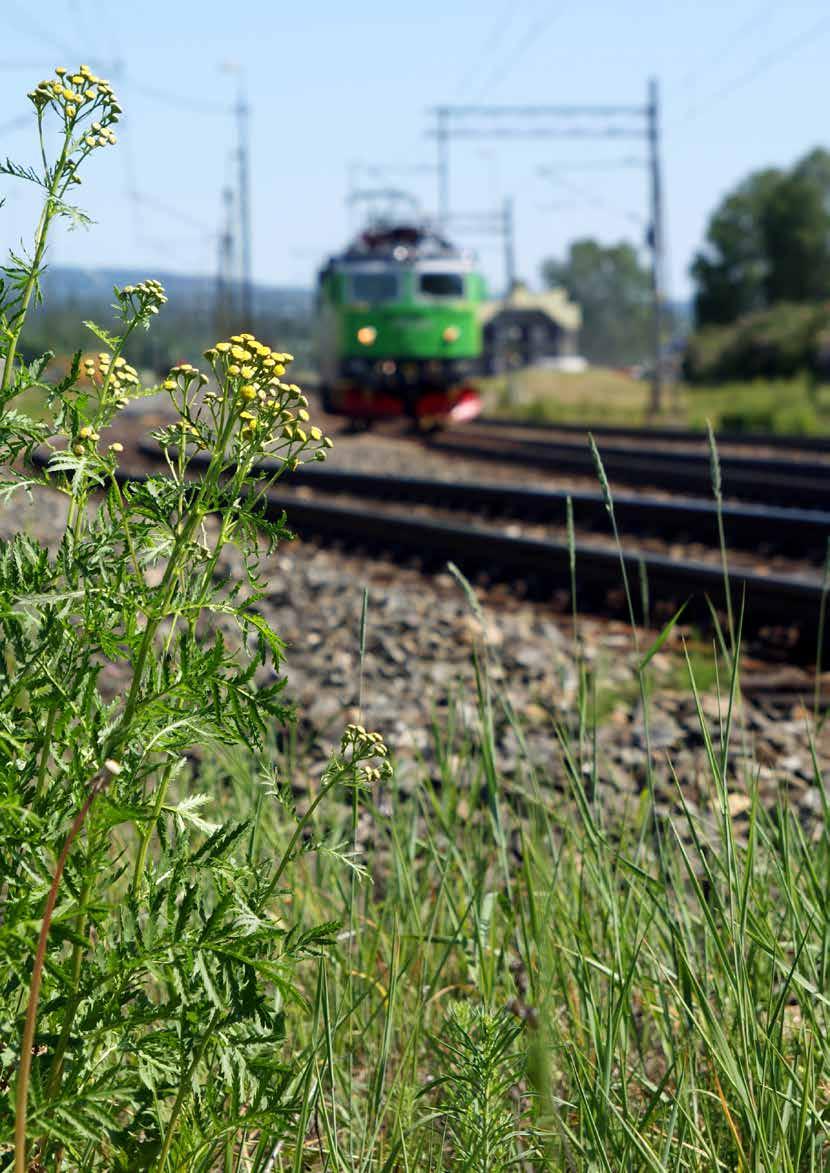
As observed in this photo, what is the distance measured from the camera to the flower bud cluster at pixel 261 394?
116 centimetres

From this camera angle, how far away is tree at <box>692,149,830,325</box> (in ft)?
256

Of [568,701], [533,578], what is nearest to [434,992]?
[568,701]

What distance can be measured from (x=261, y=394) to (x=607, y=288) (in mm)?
200930

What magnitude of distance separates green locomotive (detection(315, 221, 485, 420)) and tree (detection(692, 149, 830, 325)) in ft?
193

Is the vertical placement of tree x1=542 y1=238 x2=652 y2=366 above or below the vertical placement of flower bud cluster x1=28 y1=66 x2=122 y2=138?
above

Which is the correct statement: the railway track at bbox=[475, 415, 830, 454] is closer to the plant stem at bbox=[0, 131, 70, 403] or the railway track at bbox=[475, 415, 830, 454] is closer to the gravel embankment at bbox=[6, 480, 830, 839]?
the gravel embankment at bbox=[6, 480, 830, 839]

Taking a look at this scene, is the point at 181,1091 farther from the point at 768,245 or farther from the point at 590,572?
the point at 768,245

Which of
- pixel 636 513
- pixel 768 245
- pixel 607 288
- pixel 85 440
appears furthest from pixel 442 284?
pixel 607 288

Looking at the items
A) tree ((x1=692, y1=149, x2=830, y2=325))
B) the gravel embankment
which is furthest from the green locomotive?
tree ((x1=692, y1=149, x2=830, y2=325))

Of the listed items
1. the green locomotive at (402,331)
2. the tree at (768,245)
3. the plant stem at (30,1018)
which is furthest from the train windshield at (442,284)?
the tree at (768,245)

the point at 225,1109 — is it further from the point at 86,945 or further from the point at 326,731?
the point at 326,731

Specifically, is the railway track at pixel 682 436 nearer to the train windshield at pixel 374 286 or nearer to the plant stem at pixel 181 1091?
the train windshield at pixel 374 286

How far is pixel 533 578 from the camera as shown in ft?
24.3

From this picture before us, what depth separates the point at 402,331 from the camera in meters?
21.5
